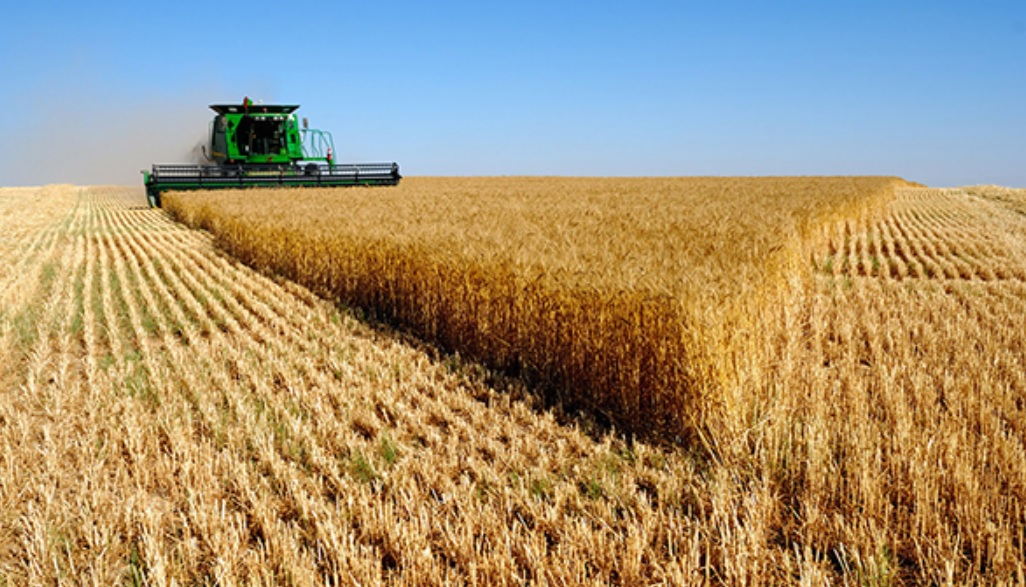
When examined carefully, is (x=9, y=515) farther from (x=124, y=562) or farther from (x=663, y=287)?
(x=663, y=287)

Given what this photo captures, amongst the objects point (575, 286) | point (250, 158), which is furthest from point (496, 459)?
point (250, 158)

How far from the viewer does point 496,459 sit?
400 cm

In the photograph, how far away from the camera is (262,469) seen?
12.9 feet

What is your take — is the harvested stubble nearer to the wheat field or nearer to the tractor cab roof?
the wheat field

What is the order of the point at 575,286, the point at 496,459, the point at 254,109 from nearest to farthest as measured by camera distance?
the point at 496,459, the point at 575,286, the point at 254,109

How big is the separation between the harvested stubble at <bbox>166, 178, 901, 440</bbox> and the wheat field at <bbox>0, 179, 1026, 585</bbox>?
0.09 m

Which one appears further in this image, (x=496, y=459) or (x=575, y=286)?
(x=575, y=286)

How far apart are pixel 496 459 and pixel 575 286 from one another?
146cm

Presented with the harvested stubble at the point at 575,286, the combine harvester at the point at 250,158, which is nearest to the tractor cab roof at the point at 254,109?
the combine harvester at the point at 250,158

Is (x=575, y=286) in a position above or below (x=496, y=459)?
above

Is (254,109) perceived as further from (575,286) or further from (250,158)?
(575,286)

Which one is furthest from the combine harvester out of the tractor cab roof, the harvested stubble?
the harvested stubble

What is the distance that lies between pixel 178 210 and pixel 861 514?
20134mm

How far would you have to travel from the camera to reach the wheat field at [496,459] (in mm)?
2936
